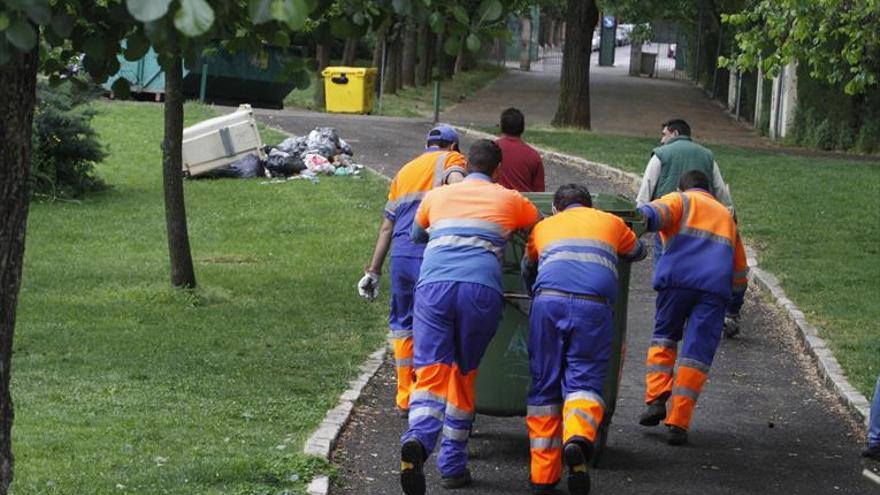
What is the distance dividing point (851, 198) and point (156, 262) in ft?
30.5

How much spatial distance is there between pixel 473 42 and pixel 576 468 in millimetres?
3360

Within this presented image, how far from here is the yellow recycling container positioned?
33.4 meters

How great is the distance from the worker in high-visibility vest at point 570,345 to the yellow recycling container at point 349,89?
25978 mm

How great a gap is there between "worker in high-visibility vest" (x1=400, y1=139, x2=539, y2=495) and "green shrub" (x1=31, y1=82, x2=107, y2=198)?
40.5ft

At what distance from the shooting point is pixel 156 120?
27.3 meters

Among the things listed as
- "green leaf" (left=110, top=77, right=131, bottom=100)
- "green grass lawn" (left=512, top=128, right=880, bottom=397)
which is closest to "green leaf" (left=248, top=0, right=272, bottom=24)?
"green leaf" (left=110, top=77, right=131, bottom=100)

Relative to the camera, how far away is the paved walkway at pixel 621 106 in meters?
35.3

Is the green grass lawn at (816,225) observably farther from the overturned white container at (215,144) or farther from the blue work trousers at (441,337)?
the overturned white container at (215,144)

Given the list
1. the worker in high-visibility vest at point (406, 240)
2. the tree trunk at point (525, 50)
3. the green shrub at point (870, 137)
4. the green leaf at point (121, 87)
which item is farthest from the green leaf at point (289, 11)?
the tree trunk at point (525, 50)

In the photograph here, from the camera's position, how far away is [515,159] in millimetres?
10422

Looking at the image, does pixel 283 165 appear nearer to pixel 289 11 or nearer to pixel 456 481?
pixel 456 481

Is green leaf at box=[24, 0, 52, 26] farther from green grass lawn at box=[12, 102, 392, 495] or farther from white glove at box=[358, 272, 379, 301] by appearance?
white glove at box=[358, 272, 379, 301]

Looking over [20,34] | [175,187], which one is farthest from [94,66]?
[175,187]

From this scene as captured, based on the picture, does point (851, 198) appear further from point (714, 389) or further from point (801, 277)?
point (714, 389)
